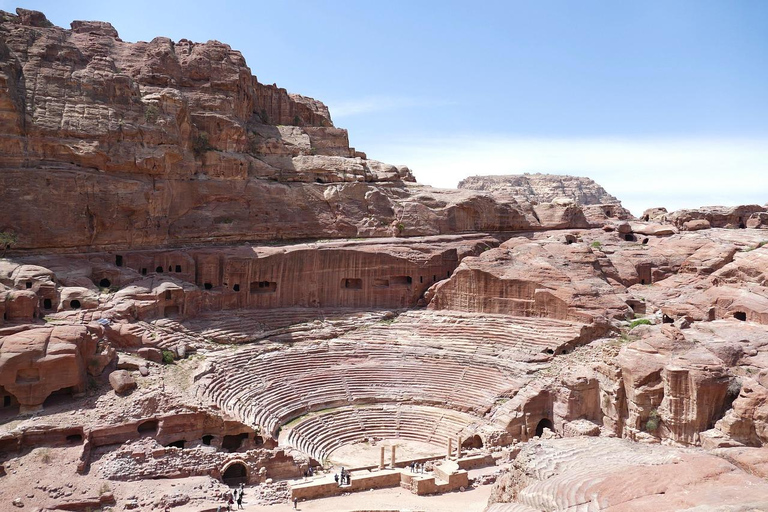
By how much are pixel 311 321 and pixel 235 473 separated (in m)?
12.4

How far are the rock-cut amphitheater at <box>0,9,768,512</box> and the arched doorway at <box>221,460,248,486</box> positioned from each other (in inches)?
12.6

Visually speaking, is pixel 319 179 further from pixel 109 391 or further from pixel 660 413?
pixel 660 413

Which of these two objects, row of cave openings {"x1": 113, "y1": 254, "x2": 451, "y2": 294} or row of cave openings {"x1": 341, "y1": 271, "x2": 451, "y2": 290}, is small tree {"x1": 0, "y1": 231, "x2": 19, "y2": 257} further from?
row of cave openings {"x1": 341, "y1": 271, "x2": 451, "y2": 290}

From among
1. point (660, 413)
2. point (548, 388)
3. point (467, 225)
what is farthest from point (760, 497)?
point (467, 225)

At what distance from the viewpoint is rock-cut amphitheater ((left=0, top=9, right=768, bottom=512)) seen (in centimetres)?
2014

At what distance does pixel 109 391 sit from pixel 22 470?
4576 millimetres

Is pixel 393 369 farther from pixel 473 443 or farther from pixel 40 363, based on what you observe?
pixel 40 363

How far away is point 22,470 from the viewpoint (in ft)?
63.2

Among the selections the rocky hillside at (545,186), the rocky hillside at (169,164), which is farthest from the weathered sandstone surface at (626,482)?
the rocky hillside at (545,186)

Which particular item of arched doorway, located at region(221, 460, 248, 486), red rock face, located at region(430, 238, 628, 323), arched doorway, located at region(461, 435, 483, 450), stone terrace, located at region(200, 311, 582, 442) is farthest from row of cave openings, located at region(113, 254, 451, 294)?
arched doorway, located at region(221, 460, 248, 486)

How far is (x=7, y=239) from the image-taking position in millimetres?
30203

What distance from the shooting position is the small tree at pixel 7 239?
30109 mm

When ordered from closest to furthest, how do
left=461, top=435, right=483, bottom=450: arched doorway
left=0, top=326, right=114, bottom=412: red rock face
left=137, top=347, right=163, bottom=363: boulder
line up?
left=0, top=326, right=114, bottom=412: red rock face → left=461, top=435, right=483, bottom=450: arched doorway → left=137, top=347, right=163, bottom=363: boulder

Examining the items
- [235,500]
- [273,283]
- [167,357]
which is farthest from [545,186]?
[235,500]
